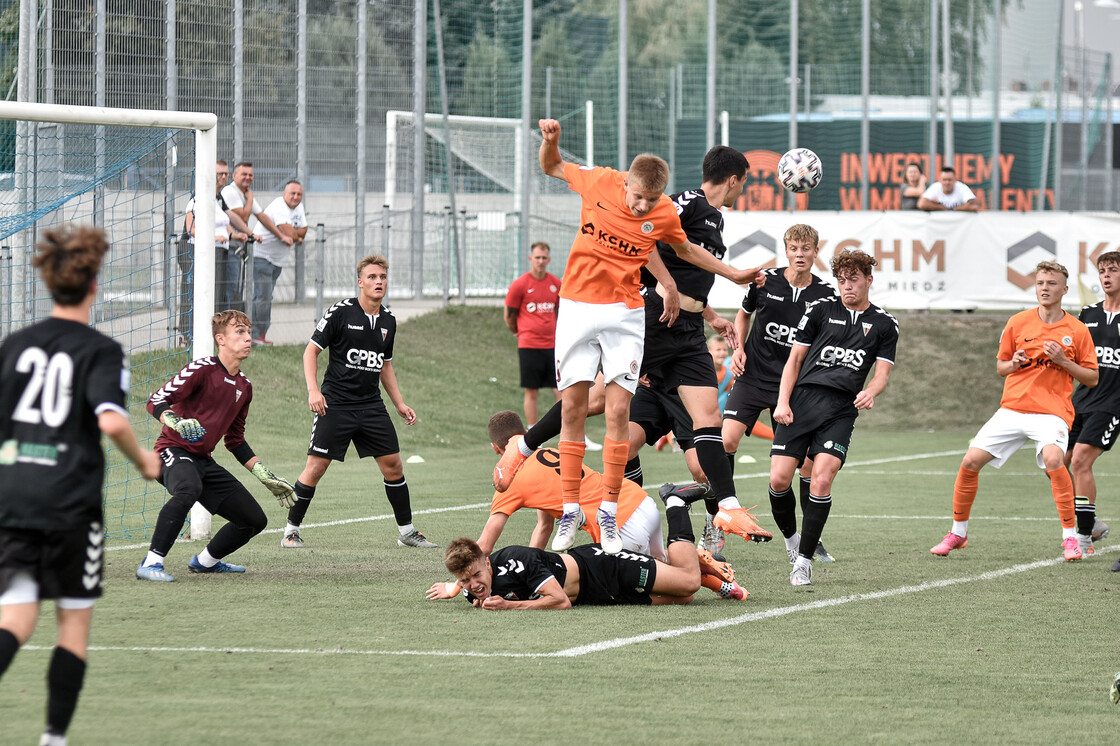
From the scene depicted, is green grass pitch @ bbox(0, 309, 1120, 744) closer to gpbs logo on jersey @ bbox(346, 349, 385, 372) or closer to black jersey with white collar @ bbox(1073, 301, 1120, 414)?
Answer: black jersey with white collar @ bbox(1073, 301, 1120, 414)

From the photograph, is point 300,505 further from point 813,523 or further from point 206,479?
point 813,523

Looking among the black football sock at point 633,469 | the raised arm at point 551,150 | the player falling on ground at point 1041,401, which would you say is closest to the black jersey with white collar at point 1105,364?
the player falling on ground at point 1041,401

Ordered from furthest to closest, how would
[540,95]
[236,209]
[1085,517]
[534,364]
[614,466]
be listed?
[540,95], [236,209], [534,364], [1085,517], [614,466]

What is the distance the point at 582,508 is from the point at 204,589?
232 cm

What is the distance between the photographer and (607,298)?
24.6 feet

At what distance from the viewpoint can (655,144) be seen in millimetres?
25609

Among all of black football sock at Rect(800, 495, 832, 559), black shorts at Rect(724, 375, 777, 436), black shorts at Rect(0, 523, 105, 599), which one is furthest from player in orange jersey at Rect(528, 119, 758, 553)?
black shorts at Rect(0, 523, 105, 599)

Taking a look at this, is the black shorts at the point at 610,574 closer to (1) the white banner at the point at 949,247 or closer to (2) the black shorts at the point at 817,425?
(2) the black shorts at the point at 817,425

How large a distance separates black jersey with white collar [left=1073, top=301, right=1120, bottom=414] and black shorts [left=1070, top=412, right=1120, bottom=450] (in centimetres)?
5

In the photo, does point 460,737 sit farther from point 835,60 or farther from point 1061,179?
point 1061,179

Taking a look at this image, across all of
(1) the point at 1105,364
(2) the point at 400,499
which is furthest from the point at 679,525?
(1) the point at 1105,364

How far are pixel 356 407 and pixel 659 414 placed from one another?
2.32 metres

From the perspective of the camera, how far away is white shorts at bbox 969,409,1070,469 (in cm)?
953

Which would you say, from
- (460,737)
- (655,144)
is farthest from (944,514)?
(655,144)
